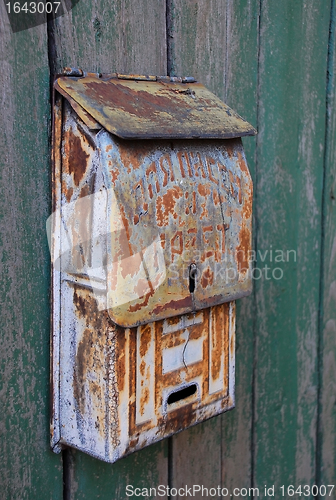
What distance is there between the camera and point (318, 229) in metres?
1.21

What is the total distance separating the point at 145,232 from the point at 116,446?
27cm

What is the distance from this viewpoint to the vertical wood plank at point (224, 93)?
35.9 inches

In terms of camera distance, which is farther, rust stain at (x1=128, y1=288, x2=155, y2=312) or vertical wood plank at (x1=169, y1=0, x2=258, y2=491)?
vertical wood plank at (x1=169, y1=0, x2=258, y2=491)

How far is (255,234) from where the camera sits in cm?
108

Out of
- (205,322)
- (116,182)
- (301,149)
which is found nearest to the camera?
(116,182)

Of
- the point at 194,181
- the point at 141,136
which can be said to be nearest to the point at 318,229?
the point at 194,181

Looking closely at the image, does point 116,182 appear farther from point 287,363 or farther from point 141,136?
point 287,363

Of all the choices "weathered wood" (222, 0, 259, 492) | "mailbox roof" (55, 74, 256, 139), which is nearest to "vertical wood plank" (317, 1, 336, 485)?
"weathered wood" (222, 0, 259, 492)

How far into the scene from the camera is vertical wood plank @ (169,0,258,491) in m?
0.91

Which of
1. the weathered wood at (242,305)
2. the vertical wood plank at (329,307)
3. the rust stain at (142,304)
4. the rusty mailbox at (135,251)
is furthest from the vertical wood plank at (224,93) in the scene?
the rust stain at (142,304)

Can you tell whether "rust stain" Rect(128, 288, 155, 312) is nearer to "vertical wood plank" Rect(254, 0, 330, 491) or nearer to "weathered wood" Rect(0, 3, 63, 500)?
"weathered wood" Rect(0, 3, 63, 500)

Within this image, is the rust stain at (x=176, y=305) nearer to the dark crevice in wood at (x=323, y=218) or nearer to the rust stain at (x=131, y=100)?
the rust stain at (x=131, y=100)

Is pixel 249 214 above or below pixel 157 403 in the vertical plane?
above

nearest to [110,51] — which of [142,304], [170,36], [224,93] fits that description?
[170,36]
